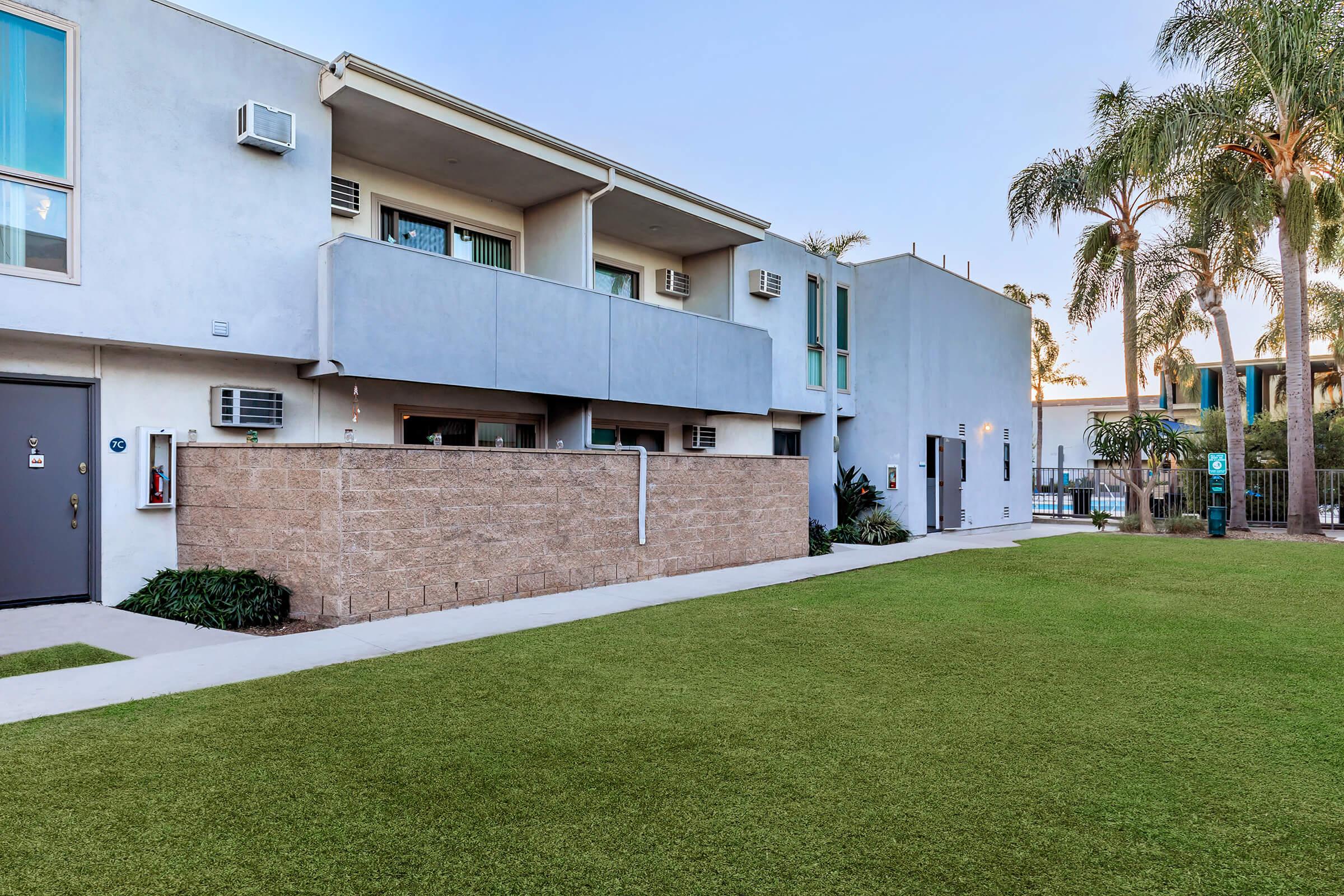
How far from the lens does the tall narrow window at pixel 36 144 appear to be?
7449 mm

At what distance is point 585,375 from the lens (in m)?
11.6

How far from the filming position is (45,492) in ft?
26.1

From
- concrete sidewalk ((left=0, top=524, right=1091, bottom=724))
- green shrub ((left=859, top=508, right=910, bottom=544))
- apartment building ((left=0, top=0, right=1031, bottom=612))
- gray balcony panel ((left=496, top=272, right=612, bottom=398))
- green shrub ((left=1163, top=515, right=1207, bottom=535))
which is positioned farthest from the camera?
green shrub ((left=1163, top=515, right=1207, bottom=535))

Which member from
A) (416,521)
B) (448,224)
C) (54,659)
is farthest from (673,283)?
(54,659)

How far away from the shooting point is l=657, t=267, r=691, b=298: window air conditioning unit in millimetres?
15188

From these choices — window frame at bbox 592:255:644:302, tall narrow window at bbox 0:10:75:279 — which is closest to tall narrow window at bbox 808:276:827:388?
window frame at bbox 592:255:644:302

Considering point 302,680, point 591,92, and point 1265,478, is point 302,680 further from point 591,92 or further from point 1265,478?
point 1265,478

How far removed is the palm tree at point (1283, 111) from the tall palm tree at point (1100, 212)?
2263 mm

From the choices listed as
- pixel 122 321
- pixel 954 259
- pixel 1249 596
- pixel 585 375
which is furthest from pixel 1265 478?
pixel 122 321

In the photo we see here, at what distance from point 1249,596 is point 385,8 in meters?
17.4

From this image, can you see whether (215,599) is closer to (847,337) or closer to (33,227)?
(33,227)

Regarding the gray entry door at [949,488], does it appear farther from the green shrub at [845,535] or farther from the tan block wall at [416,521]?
the tan block wall at [416,521]

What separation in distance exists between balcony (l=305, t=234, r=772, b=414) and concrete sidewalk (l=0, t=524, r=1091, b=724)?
3.07 m

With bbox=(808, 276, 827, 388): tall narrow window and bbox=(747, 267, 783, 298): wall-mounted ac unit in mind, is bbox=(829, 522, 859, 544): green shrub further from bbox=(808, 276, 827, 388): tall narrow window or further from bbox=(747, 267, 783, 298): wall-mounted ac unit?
bbox=(747, 267, 783, 298): wall-mounted ac unit
